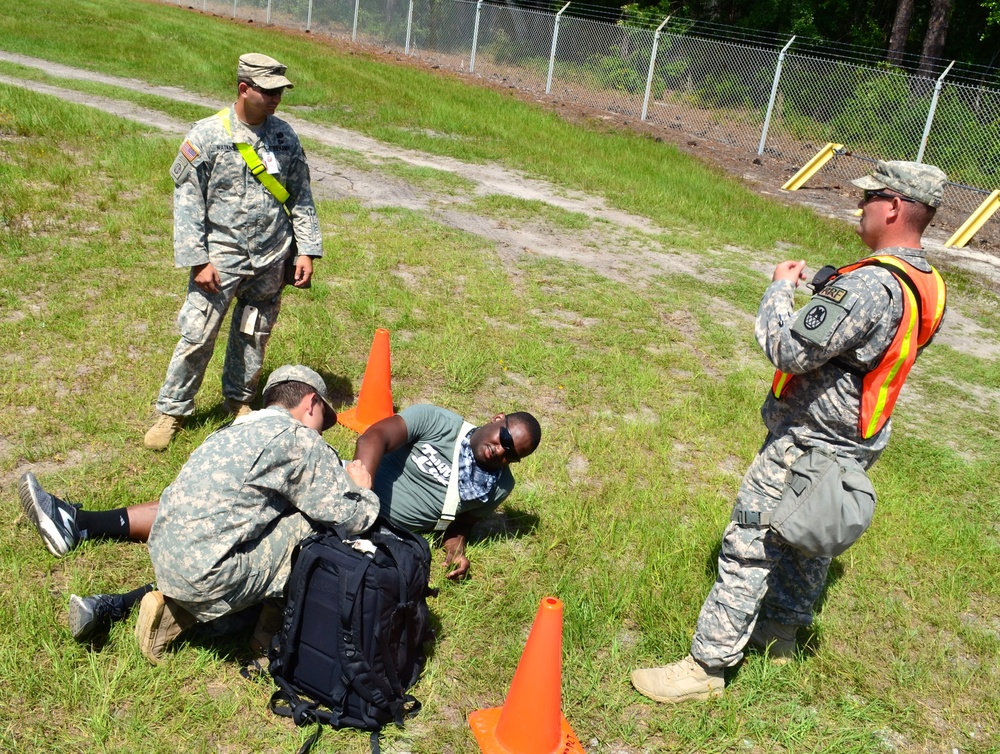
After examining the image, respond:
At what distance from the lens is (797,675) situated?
3729 mm

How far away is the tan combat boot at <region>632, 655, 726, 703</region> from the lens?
3473 millimetres

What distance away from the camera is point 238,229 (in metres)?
4.67

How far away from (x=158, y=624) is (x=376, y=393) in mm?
2324

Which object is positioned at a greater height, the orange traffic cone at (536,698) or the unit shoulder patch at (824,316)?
the unit shoulder patch at (824,316)

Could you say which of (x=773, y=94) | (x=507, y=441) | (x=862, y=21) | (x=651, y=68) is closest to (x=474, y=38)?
(x=651, y=68)

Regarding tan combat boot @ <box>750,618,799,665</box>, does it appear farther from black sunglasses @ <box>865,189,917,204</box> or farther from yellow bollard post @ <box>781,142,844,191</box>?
yellow bollard post @ <box>781,142,844,191</box>

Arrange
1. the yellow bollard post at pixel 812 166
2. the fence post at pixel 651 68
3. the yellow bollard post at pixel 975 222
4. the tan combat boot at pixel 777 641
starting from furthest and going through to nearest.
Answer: the fence post at pixel 651 68 → the yellow bollard post at pixel 812 166 → the yellow bollard post at pixel 975 222 → the tan combat boot at pixel 777 641

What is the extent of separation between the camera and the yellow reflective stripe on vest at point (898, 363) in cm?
304

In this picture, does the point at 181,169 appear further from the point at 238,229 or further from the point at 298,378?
the point at 298,378

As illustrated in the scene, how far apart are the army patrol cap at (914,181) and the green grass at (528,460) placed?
2.05m

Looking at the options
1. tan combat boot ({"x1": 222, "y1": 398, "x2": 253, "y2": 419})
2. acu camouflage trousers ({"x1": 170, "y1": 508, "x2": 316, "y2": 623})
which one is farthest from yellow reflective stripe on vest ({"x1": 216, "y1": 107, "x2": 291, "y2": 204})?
acu camouflage trousers ({"x1": 170, "y1": 508, "x2": 316, "y2": 623})

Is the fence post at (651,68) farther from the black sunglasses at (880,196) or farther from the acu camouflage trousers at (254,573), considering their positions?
the acu camouflage trousers at (254,573)

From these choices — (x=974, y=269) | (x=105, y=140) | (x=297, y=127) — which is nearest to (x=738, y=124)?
(x=974, y=269)

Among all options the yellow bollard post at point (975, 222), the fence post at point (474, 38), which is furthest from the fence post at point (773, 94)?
the fence post at point (474, 38)
